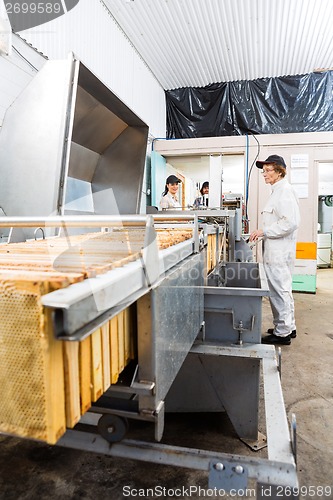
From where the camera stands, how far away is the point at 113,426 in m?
0.94

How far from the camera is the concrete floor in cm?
128

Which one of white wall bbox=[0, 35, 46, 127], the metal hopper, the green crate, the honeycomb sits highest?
white wall bbox=[0, 35, 46, 127]

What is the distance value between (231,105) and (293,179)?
1.39 meters

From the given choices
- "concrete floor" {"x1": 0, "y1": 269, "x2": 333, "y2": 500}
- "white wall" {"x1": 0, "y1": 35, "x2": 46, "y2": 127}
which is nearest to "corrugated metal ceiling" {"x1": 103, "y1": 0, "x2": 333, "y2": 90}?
"white wall" {"x1": 0, "y1": 35, "x2": 46, "y2": 127}

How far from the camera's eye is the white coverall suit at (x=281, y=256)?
272cm

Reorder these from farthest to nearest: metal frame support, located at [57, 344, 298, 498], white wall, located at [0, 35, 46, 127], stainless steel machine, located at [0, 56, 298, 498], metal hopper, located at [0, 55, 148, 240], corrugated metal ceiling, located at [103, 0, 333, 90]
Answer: corrugated metal ceiling, located at [103, 0, 333, 90], white wall, located at [0, 35, 46, 127], metal hopper, located at [0, 55, 148, 240], metal frame support, located at [57, 344, 298, 498], stainless steel machine, located at [0, 56, 298, 498]

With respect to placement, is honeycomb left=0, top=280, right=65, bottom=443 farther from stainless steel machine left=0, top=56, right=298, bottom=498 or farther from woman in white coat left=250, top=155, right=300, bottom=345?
woman in white coat left=250, top=155, right=300, bottom=345

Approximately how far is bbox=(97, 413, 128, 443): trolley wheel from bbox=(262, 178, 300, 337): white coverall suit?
6.80ft

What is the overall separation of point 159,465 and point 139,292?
43.4 inches

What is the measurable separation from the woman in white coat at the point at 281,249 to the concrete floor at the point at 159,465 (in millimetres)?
707

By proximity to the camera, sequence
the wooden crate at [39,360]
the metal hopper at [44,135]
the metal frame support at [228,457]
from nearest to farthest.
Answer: the wooden crate at [39,360] < the metal frame support at [228,457] < the metal hopper at [44,135]

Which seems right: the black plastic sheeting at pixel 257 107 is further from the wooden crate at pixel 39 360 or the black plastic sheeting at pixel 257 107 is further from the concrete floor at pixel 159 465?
the wooden crate at pixel 39 360
